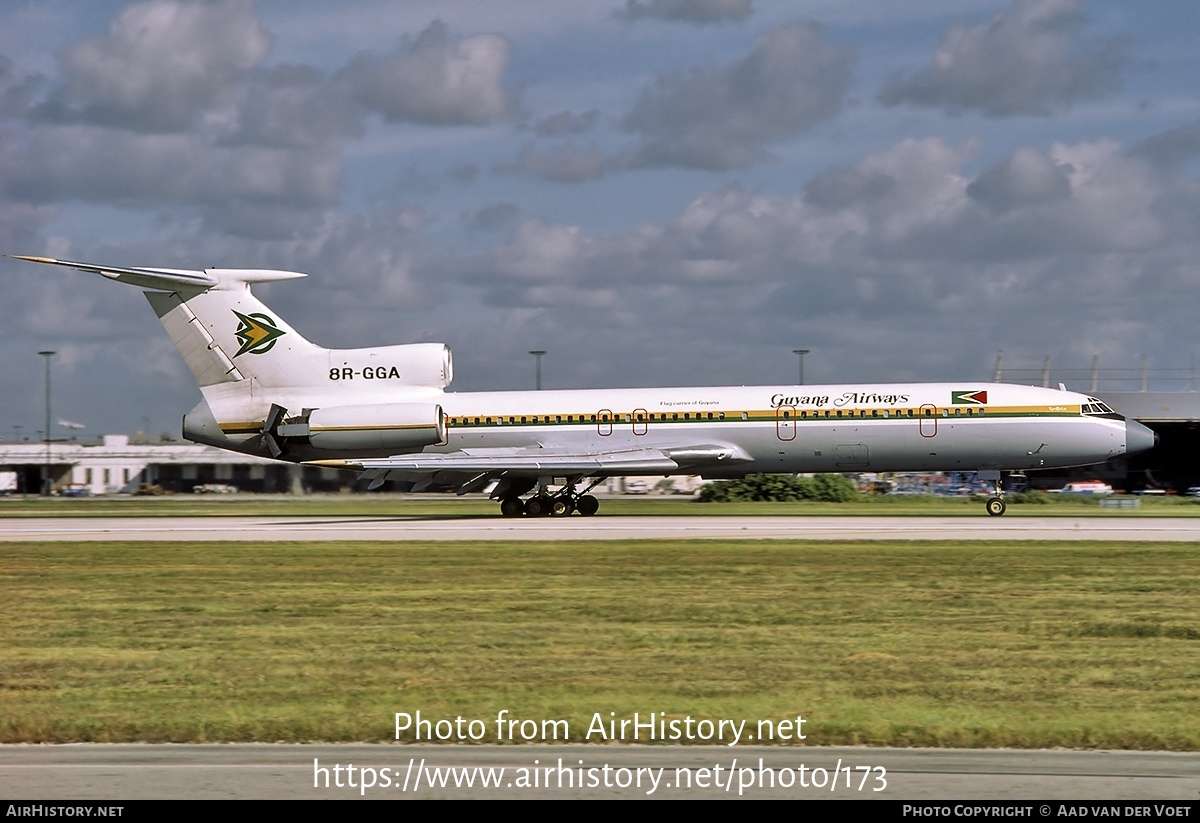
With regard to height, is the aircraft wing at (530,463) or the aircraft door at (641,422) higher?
the aircraft door at (641,422)

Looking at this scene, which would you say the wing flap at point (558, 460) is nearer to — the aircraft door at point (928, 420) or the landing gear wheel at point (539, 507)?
the landing gear wheel at point (539, 507)

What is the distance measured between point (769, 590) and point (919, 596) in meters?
1.98

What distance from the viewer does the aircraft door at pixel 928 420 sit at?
38469mm

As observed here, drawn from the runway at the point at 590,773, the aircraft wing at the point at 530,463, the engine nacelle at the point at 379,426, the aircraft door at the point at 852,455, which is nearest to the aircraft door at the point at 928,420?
the aircraft door at the point at 852,455

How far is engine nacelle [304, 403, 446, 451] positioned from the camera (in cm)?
3991

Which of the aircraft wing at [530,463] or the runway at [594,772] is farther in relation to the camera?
the aircraft wing at [530,463]

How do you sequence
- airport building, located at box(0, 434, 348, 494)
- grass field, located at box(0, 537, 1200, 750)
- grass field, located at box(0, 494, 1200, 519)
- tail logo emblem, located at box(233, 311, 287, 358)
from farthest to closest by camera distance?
1. airport building, located at box(0, 434, 348, 494)
2. grass field, located at box(0, 494, 1200, 519)
3. tail logo emblem, located at box(233, 311, 287, 358)
4. grass field, located at box(0, 537, 1200, 750)

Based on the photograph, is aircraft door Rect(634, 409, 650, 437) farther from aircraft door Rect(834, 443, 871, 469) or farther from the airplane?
aircraft door Rect(834, 443, 871, 469)

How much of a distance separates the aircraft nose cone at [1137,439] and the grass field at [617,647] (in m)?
17.2

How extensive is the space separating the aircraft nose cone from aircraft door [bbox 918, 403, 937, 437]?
18.6 feet

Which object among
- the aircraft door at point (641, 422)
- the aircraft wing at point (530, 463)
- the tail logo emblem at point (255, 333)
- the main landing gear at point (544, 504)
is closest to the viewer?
the aircraft wing at point (530, 463)

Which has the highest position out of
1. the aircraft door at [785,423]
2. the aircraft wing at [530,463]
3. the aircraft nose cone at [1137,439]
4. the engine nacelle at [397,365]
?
the engine nacelle at [397,365]

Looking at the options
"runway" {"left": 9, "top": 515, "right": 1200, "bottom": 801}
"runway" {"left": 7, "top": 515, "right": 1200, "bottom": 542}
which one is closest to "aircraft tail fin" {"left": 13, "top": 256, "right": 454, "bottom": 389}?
"runway" {"left": 7, "top": 515, "right": 1200, "bottom": 542}

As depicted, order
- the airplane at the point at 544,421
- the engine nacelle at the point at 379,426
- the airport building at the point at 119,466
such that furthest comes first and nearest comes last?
the airport building at the point at 119,466
the engine nacelle at the point at 379,426
the airplane at the point at 544,421
